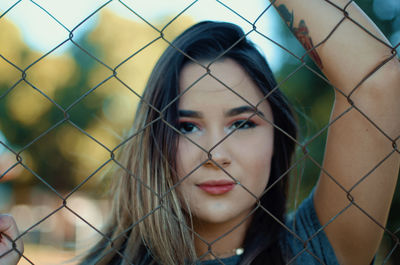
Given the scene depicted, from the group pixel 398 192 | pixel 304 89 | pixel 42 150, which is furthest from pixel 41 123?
pixel 398 192

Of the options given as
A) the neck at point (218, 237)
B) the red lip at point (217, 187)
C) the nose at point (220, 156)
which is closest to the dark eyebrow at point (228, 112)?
the nose at point (220, 156)

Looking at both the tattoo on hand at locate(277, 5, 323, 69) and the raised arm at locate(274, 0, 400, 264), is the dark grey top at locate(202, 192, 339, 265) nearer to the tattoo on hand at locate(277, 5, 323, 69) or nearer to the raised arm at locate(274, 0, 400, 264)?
the raised arm at locate(274, 0, 400, 264)

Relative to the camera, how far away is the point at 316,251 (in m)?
1.49

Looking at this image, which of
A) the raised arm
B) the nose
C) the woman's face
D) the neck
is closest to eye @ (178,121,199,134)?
the woman's face

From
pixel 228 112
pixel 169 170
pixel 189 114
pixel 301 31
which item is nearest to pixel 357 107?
pixel 301 31

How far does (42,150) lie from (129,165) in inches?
421

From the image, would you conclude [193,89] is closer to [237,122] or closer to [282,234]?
[237,122]

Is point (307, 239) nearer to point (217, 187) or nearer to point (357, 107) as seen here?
point (217, 187)

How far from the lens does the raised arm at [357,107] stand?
129 cm

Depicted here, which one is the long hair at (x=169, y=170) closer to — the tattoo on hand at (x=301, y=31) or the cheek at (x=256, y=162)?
Result: the cheek at (x=256, y=162)

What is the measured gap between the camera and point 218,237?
159 centimetres

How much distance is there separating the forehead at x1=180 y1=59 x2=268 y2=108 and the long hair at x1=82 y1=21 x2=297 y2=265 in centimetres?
3

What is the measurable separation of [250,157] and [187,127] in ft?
0.79

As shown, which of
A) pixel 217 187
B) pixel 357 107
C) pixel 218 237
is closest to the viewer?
pixel 357 107
